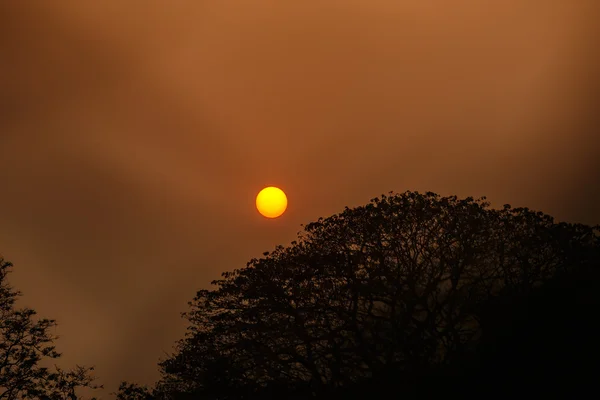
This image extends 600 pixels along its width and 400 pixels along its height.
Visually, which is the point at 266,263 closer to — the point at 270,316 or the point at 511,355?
the point at 270,316

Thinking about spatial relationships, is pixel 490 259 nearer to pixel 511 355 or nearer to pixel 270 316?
pixel 511 355

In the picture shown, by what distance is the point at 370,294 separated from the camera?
29.3m

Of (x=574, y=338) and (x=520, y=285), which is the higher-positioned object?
(x=520, y=285)

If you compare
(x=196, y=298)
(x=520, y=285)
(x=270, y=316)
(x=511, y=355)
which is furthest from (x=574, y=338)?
(x=196, y=298)

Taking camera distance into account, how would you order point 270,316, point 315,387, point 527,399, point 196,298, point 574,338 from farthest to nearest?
point 196,298 → point 270,316 → point 315,387 → point 574,338 → point 527,399

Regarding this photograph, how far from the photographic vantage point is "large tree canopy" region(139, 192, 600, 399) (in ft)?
92.1

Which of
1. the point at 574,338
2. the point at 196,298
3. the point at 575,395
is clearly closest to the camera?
the point at 575,395

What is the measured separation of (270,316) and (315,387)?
171 inches

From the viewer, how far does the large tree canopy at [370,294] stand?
92.1 ft

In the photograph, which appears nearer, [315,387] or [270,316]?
[315,387]

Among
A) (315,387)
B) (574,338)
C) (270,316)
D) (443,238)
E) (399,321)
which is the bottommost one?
(574,338)

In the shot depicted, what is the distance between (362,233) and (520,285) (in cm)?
898

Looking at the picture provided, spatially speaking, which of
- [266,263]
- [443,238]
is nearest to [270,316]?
[266,263]

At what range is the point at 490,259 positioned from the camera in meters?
30.9
